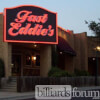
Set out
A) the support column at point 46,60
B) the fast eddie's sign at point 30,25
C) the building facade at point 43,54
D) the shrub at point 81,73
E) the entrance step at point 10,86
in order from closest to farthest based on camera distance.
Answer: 1. the entrance step at point 10,86
2. the fast eddie's sign at point 30,25
3. the building facade at point 43,54
4. the support column at point 46,60
5. the shrub at point 81,73

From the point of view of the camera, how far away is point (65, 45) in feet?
100

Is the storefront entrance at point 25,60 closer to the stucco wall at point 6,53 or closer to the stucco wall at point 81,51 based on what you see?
the stucco wall at point 6,53

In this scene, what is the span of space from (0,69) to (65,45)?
8.66 metres

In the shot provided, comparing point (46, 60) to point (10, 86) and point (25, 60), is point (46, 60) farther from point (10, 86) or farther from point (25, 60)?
point (10, 86)

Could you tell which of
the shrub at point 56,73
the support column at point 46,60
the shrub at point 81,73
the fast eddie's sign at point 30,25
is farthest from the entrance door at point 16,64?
the shrub at point 81,73

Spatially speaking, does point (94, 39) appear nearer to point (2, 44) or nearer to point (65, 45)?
point (65, 45)

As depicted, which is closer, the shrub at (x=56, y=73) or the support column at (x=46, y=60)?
the shrub at (x=56, y=73)

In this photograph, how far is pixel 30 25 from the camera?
2597 centimetres

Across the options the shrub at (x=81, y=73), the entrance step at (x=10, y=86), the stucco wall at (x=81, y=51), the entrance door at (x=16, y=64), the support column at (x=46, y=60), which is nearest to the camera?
the entrance step at (x=10, y=86)

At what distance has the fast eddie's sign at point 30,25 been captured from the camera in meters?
25.1

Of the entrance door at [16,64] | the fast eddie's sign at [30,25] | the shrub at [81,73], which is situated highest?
the fast eddie's sign at [30,25]

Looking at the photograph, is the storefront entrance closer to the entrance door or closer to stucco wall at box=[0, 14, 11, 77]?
the entrance door

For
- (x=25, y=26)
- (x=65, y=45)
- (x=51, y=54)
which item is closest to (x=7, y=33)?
(x=25, y=26)

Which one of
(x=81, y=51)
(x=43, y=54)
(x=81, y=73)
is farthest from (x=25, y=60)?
(x=81, y=51)
